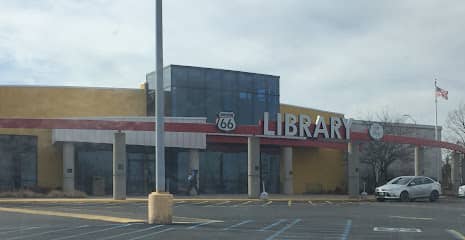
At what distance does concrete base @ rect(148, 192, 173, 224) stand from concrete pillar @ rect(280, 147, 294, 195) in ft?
94.5

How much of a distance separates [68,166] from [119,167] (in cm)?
730

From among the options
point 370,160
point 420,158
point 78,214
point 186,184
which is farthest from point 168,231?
point 370,160

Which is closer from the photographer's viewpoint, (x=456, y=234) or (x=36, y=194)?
(x=456, y=234)

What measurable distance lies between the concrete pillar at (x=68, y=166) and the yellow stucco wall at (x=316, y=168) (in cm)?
1746

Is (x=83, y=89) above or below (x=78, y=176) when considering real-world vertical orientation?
above

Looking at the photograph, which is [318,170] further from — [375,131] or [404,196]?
[404,196]

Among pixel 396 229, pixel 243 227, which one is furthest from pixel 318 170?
pixel 243 227

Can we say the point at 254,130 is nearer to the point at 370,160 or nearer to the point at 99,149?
the point at 99,149

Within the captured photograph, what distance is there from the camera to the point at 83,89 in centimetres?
4178

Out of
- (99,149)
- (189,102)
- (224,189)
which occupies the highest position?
(189,102)

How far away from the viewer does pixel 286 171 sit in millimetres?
45125

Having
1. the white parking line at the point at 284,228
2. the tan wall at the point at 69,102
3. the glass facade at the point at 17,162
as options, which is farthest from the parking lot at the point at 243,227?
the tan wall at the point at 69,102

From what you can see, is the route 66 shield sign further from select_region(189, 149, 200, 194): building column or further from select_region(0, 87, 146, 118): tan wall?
select_region(0, 87, 146, 118): tan wall

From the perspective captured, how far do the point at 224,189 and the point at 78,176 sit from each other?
987 centimetres
